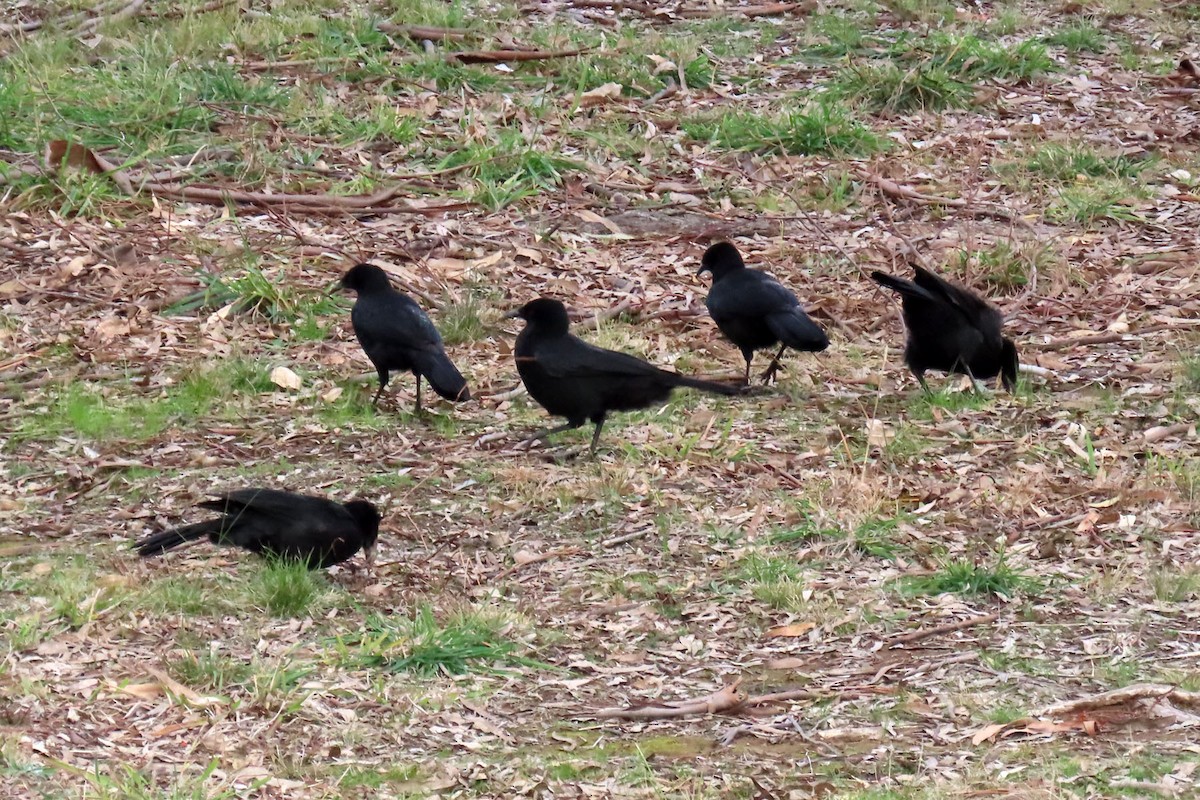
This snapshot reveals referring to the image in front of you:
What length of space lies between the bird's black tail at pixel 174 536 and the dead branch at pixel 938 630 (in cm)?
252

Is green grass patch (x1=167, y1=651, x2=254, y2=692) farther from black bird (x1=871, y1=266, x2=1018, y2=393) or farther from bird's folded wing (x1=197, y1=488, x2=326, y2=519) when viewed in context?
black bird (x1=871, y1=266, x2=1018, y2=393)

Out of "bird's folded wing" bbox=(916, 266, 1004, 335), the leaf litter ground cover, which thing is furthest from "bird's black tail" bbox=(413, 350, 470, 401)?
"bird's folded wing" bbox=(916, 266, 1004, 335)

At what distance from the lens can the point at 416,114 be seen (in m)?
11.6

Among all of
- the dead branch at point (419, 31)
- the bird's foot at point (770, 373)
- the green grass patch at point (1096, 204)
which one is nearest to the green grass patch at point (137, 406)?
the bird's foot at point (770, 373)

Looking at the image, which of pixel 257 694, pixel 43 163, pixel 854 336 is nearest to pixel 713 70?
pixel 854 336

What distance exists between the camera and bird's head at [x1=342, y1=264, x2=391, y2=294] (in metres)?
8.34

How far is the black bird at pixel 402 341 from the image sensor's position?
25.6 feet

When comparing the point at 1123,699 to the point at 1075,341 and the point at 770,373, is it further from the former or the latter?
the point at 1075,341

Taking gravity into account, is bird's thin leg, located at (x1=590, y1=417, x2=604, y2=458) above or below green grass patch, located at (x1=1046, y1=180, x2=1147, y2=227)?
below

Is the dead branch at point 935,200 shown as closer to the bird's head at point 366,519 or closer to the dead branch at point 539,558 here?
the dead branch at point 539,558

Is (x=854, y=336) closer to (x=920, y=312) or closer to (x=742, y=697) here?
(x=920, y=312)

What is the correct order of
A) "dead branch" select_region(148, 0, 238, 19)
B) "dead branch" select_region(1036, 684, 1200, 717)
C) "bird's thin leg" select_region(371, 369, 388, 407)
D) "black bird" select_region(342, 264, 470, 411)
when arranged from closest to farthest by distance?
"dead branch" select_region(1036, 684, 1200, 717) < "black bird" select_region(342, 264, 470, 411) < "bird's thin leg" select_region(371, 369, 388, 407) < "dead branch" select_region(148, 0, 238, 19)

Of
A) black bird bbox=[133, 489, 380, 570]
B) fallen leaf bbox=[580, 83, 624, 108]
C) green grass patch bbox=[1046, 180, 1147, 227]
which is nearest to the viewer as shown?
black bird bbox=[133, 489, 380, 570]

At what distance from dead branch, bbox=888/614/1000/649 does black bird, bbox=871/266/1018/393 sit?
2.34 m
